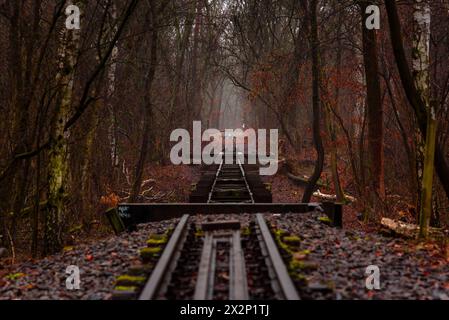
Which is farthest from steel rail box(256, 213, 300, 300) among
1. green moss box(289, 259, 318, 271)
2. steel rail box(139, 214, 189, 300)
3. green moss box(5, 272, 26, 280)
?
green moss box(5, 272, 26, 280)

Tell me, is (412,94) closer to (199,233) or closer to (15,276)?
(199,233)

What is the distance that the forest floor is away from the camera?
486cm

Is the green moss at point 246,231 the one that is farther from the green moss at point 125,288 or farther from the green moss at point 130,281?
the green moss at point 125,288

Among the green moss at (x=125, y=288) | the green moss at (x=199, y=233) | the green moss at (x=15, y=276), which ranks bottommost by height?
the green moss at (x=15, y=276)

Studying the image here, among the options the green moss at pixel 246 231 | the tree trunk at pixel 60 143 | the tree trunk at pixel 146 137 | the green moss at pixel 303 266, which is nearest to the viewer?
the green moss at pixel 303 266

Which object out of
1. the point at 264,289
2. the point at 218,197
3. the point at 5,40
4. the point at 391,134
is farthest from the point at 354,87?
the point at 264,289

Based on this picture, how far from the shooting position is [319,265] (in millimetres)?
5496

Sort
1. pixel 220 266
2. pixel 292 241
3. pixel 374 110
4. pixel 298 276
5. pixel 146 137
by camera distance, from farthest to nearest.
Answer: pixel 146 137 < pixel 374 110 < pixel 292 241 < pixel 220 266 < pixel 298 276

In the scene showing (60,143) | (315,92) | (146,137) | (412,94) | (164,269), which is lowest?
(164,269)

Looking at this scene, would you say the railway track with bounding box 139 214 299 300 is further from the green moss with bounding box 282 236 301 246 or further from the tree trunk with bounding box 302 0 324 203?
the tree trunk with bounding box 302 0 324 203

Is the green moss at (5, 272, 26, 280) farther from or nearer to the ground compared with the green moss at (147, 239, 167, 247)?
nearer to the ground

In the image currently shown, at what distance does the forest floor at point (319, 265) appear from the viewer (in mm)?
4859

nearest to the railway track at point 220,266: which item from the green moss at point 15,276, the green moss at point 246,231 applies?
the green moss at point 246,231

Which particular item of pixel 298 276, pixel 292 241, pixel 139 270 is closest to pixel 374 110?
pixel 292 241
